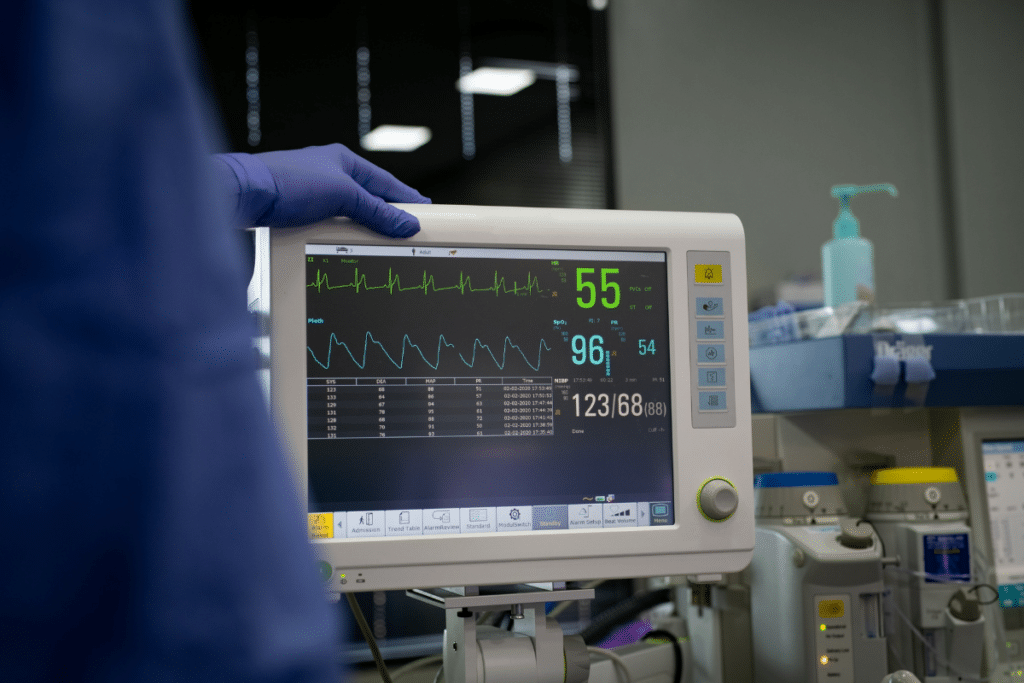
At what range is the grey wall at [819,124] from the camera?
2.39 metres

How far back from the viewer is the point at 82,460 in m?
0.17

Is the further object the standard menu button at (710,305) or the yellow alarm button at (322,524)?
the standard menu button at (710,305)

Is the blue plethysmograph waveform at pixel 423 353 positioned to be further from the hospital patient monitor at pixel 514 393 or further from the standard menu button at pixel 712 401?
the standard menu button at pixel 712 401

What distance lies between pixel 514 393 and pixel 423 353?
0.37 feet

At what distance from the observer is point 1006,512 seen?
124 centimetres

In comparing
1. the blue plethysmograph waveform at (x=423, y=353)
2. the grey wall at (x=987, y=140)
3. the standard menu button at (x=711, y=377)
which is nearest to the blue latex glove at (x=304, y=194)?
the blue plethysmograph waveform at (x=423, y=353)

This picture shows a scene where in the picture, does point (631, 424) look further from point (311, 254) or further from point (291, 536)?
point (291, 536)

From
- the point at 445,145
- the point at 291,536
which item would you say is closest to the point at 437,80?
the point at 445,145

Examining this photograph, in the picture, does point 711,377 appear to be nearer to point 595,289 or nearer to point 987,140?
point 595,289

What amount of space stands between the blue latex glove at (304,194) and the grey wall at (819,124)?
5.02 ft

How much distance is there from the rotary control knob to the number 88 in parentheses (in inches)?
4.3

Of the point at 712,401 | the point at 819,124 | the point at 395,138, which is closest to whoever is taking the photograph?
the point at 712,401

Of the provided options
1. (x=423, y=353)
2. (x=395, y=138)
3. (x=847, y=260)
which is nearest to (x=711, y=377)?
(x=423, y=353)

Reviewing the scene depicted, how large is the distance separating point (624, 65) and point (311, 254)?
1713mm
